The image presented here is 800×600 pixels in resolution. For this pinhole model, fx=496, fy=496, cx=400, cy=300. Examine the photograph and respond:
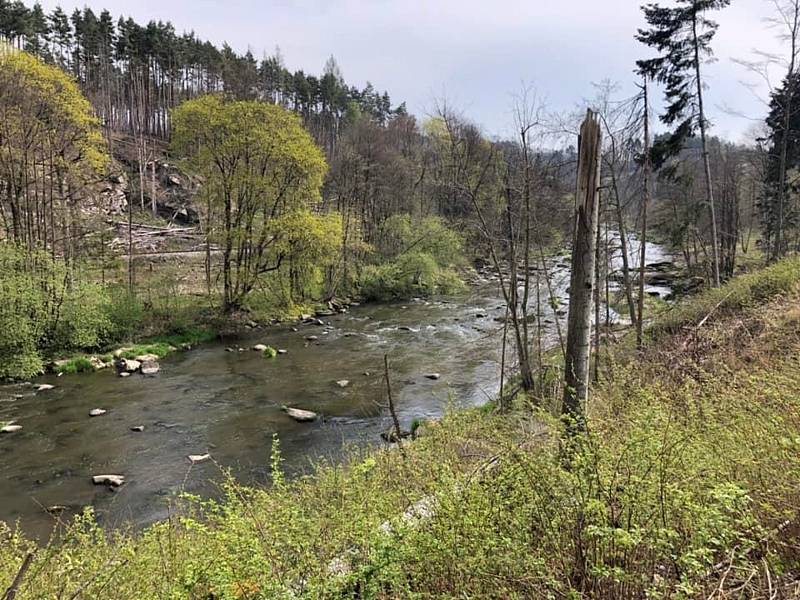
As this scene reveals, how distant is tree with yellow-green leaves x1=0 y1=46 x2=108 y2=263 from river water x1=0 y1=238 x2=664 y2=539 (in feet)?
17.8

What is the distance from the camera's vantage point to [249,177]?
2061 cm

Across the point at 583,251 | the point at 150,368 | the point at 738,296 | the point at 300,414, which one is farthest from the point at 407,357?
the point at 583,251

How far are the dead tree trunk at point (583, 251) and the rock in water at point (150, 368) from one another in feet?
47.5

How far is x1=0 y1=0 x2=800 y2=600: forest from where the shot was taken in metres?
2.87

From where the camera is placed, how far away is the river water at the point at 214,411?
900cm

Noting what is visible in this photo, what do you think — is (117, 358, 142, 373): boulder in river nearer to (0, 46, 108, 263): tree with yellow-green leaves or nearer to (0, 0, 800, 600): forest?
(0, 0, 800, 600): forest

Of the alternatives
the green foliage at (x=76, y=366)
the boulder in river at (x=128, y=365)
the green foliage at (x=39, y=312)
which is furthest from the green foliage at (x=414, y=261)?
the green foliage at (x=76, y=366)

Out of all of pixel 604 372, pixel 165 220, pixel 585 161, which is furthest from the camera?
pixel 165 220

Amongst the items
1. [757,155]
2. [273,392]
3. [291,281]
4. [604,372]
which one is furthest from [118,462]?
[757,155]

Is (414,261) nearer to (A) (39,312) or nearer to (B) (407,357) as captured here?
(B) (407,357)

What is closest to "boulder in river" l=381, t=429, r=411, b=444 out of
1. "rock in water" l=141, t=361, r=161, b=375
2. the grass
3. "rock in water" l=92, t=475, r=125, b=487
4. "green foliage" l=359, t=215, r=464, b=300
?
"rock in water" l=92, t=475, r=125, b=487

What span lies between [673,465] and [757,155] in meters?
27.9

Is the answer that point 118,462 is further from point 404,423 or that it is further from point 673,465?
point 673,465

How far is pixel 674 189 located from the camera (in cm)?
2488
